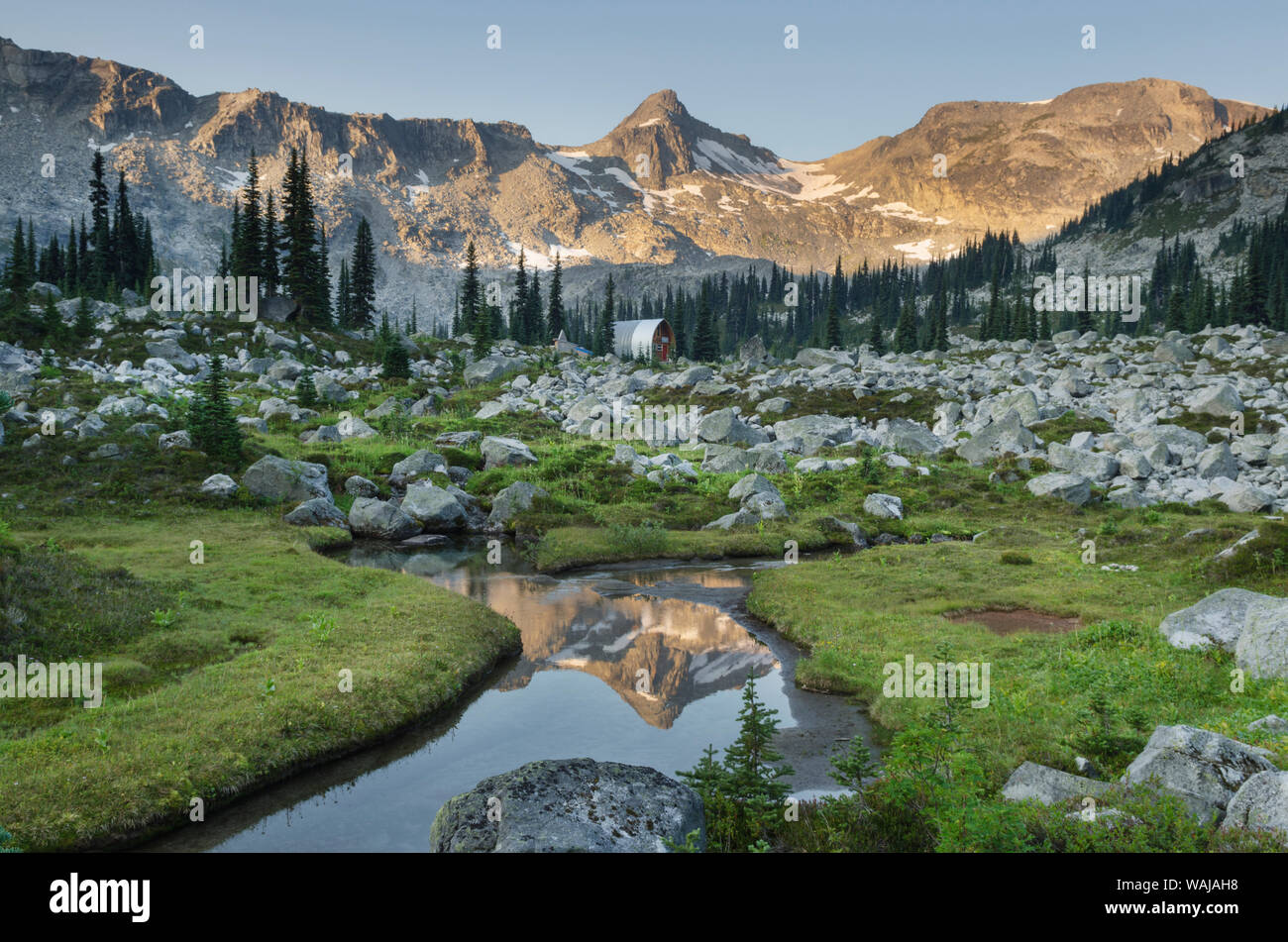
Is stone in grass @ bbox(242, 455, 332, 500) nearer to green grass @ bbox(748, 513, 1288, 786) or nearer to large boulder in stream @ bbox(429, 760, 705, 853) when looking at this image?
green grass @ bbox(748, 513, 1288, 786)

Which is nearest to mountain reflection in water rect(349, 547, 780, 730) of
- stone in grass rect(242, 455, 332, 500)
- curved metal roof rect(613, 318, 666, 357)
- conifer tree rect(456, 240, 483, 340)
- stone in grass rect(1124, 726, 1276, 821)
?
stone in grass rect(242, 455, 332, 500)

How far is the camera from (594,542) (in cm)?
3753

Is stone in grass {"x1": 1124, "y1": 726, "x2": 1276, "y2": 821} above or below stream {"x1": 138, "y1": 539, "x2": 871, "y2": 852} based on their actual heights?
above

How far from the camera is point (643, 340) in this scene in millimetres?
131125

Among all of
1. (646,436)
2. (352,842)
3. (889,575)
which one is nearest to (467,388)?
(646,436)

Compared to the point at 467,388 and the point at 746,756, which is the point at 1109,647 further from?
the point at 467,388

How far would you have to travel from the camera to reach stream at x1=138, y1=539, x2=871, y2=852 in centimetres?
1369

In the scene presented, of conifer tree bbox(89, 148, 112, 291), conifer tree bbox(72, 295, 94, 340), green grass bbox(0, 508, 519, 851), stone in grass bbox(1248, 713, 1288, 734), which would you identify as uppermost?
conifer tree bbox(89, 148, 112, 291)

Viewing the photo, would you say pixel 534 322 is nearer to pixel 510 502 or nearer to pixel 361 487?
pixel 361 487

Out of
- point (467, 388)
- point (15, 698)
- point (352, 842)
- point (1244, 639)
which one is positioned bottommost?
point (352, 842)

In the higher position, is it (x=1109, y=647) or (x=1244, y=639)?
(x=1244, y=639)

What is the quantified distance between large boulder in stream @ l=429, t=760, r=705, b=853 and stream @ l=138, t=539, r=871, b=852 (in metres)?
2.95
